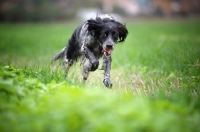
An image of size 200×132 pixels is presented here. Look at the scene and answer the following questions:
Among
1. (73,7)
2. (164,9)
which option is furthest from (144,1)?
(73,7)

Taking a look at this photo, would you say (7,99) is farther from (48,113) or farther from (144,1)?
(144,1)

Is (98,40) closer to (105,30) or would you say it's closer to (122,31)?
(105,30)

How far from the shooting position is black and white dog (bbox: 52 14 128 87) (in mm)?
5156

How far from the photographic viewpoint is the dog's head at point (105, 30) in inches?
203

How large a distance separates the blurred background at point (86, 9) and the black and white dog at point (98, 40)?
25.5 meters

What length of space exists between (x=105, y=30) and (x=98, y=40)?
283 mm

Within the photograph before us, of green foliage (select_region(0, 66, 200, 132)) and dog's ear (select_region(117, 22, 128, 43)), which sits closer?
green foliage (select_region(0, 66, 200, 132))

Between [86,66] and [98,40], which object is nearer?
[98,40]

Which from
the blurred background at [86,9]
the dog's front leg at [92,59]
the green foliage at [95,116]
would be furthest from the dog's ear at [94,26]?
the blurred background at [86,9]

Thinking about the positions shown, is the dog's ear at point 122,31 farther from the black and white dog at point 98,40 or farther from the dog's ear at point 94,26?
the dog's ear at point 94,26

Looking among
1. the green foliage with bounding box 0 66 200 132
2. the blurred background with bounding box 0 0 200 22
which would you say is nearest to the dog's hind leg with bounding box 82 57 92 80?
the green foliage with bounding box 0 66 200 132

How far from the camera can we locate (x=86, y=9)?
39.9 m

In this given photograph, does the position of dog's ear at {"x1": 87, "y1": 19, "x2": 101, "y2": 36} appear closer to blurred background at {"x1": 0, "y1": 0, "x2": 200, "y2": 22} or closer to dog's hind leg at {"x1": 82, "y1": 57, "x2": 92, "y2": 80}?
dog's hind leg at {"x1": 82, "y1": 57, "x2": 92, "y2": 80}

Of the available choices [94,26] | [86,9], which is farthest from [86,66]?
[86,9]
